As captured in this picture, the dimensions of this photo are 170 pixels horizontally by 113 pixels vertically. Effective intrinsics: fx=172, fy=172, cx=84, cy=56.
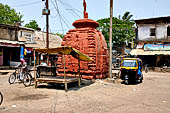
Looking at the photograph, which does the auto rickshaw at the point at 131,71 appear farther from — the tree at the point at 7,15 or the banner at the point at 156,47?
the tree at the point at 7,15

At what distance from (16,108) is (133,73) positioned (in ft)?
29.9

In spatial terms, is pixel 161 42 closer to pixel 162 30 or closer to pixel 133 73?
pixel 162 30

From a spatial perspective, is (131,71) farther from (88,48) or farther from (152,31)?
(152,31)

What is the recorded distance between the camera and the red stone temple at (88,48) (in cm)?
1288

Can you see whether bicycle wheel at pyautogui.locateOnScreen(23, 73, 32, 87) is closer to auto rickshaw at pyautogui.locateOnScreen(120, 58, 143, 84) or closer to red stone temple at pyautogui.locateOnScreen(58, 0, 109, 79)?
red stone temple at pyautogui.locateOnScreen(58, 0, 109, 79)

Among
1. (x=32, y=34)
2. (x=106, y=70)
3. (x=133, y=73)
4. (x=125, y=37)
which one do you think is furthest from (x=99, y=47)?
(x=125, y=37)

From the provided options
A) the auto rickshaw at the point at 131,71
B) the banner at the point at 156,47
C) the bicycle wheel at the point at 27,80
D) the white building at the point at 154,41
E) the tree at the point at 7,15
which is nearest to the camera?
the bicycle wheel at the point at 27,80

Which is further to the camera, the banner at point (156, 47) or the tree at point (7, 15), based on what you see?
the tree at point (7, 15)

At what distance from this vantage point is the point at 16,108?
6051 mm

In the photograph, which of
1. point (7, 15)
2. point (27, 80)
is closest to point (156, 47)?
point (27, 80)

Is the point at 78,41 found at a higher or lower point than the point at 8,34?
lower

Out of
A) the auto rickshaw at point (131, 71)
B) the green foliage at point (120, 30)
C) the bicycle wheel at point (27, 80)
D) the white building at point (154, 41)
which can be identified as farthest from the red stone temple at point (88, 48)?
the green foliage at point (120, 30)

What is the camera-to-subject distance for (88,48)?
1300 cm

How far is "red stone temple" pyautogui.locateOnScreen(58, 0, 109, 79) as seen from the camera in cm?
1288
